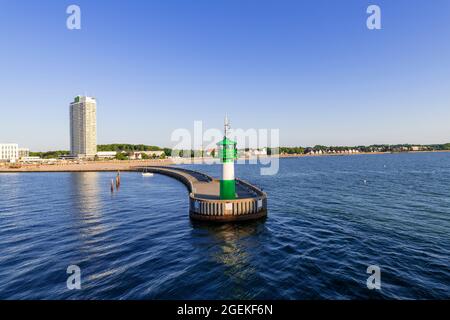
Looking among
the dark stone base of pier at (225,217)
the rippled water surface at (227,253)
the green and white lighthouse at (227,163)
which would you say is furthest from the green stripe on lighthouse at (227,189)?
the rippled water surface at (227,253)

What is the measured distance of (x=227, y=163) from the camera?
28.8 meters

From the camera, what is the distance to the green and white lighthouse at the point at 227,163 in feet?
94.6

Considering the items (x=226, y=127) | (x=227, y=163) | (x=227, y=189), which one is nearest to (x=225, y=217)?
(x=227, y=189)

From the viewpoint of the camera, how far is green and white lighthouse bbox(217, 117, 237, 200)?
28.8 metres

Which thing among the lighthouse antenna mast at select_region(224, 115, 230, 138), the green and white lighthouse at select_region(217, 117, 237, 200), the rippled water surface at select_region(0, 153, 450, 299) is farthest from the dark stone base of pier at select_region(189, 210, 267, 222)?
the lighthouse antenna mast at select_region(224, 115, 230, 138)

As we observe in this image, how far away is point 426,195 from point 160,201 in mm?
45765

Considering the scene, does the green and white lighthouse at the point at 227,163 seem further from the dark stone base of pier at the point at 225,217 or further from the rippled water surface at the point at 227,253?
the rippled water surface at the point at 227,253

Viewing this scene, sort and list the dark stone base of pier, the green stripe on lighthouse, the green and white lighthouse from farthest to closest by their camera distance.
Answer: the green stripe on lighthouse < the green and white lighthouse < the dark stone base of pier

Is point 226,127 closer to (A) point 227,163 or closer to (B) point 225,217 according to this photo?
(A) point 227,163

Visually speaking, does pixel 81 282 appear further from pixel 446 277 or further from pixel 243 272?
pixel 446 277

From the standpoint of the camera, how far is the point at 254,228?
26.7 meters

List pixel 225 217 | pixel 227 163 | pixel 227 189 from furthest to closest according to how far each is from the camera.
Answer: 1. pixel 227 189
2. pixel 227 163
3. pixel 225 217

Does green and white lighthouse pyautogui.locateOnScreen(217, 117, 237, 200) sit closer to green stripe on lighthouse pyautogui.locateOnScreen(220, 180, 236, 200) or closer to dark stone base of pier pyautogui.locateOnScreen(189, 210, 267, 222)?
green stripe on lighthouse pyautogui.locateOnScreen(220, 180, 236, 200)
